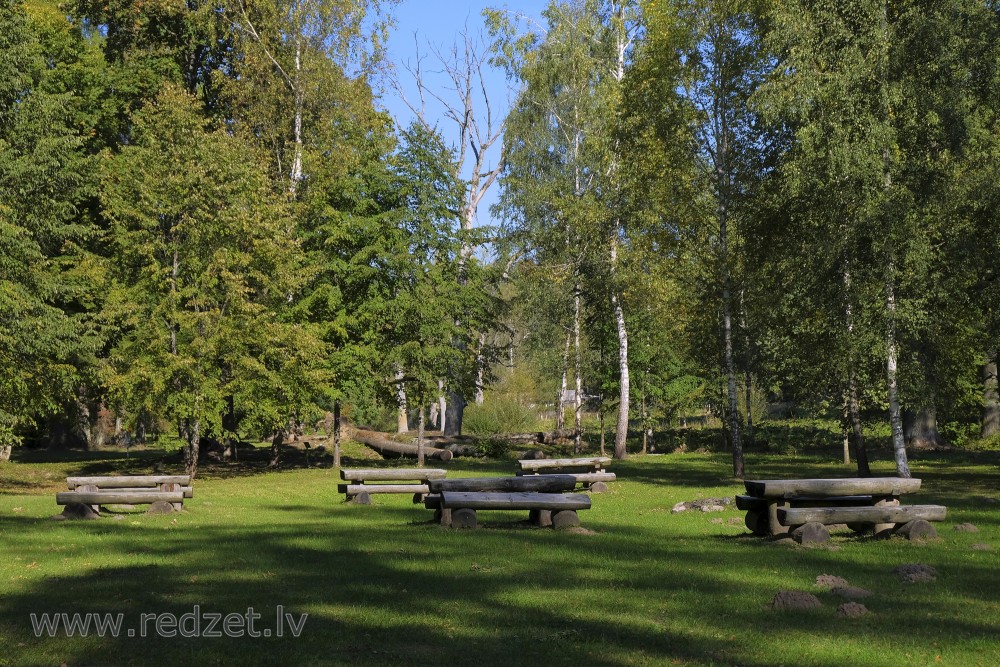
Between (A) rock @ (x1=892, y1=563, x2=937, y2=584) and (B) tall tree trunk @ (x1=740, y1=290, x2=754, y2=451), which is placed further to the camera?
(B) tall tree trunk @ (x1=740, y1=290, x2=754, y2=451)

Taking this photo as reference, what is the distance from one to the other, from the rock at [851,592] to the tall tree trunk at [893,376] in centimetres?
1398

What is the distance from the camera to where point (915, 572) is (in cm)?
1085

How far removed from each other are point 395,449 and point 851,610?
34.8 m

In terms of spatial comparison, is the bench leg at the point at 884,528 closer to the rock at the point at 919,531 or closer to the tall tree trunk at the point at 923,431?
the rock at the point at 919,531

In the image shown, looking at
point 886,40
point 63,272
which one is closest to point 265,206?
point 63,272

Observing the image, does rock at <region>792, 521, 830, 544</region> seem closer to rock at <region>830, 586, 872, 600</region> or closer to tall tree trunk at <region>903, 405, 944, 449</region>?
rock at <region>830, 586, 872, 600</region>

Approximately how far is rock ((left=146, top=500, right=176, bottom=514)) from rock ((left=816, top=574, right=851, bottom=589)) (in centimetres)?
1302

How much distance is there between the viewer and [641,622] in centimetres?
868

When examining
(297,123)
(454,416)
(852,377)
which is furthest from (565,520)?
(454,416)

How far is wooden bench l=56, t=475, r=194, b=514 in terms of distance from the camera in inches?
691

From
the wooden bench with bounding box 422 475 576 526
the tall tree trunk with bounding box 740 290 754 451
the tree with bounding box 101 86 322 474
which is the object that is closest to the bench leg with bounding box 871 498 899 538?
the wooden bench with bounding box 422 475 576 526

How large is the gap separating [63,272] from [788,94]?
77.9 feet

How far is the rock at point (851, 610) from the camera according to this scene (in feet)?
29.2

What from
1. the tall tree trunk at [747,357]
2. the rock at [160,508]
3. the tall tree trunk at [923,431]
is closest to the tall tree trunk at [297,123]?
the tall tree trunk at [747,357]
